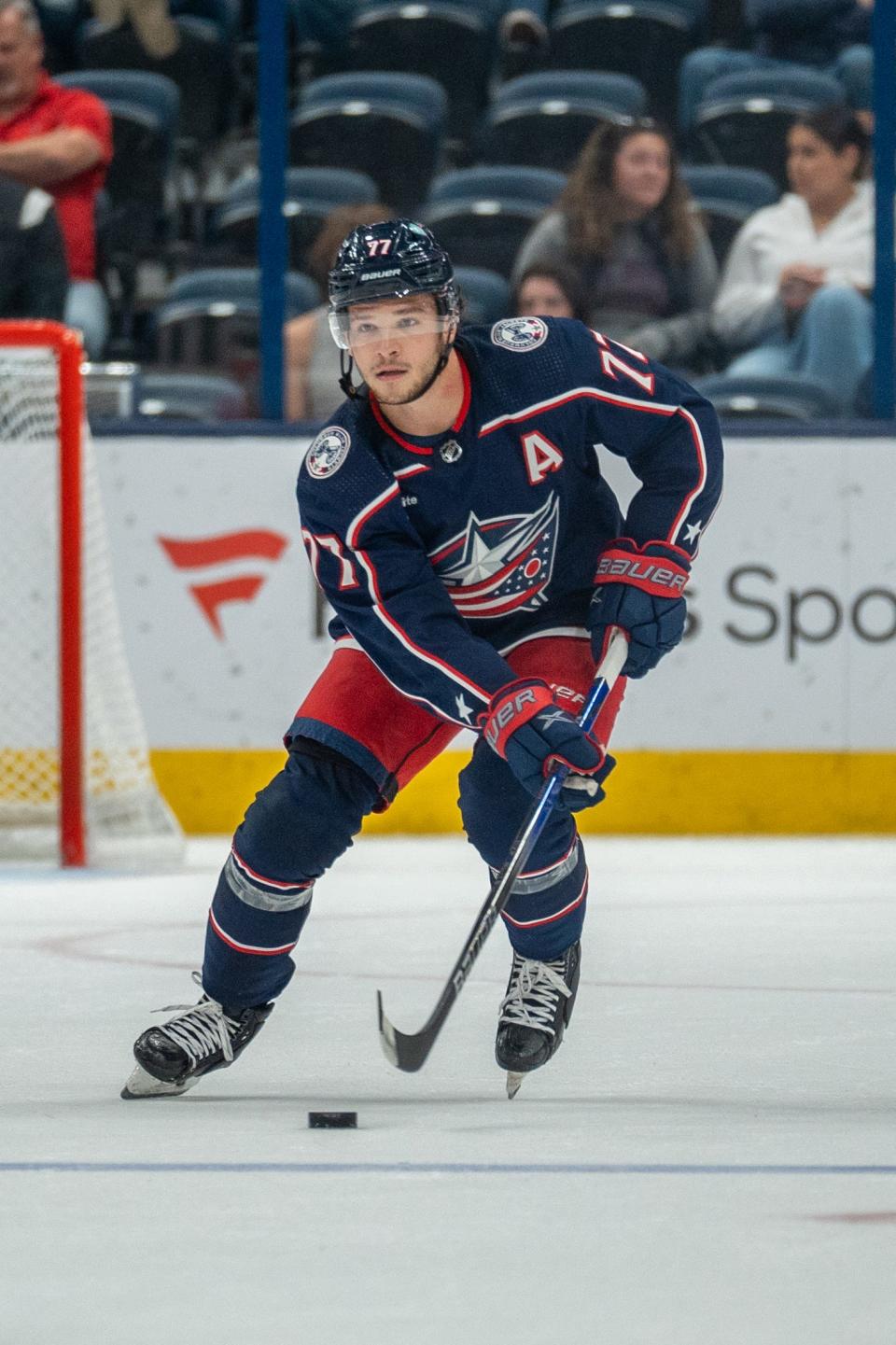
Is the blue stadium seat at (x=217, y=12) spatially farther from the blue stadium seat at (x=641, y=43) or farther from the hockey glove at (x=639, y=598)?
the hockey glove at (x=639, y=598)

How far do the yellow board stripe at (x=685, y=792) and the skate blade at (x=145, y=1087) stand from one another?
8.89 feet

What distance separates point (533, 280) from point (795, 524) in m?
0.88

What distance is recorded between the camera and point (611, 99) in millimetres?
6598

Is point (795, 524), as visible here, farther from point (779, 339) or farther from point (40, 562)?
point (40, 562)

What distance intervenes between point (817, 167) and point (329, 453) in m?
3.52

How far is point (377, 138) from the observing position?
6609mm

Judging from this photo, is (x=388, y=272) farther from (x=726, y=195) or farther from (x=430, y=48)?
(x=430, y=48)

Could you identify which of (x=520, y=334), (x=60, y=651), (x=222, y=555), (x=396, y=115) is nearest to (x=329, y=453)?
(x=520, y=334)

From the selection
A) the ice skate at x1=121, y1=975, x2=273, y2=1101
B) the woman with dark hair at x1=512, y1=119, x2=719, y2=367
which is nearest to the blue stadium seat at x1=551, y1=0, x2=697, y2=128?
the woman with dark hair at x1=512, y1=119, x2=719, y2=367

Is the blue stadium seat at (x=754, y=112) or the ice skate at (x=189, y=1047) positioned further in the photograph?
the blue stadium seat at (x=754, y=112)

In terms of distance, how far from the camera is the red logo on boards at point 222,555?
209 inches

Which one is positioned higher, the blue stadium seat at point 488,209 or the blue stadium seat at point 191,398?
the blue stadium seat at point 488,209

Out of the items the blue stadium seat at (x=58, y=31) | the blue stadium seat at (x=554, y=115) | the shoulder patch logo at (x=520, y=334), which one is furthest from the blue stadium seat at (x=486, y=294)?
the shoulder patch logo at (x=520, y=334)

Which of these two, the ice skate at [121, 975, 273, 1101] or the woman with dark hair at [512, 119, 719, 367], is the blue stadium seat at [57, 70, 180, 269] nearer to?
the woman with dark hair at [512, 119, 719, 367]
